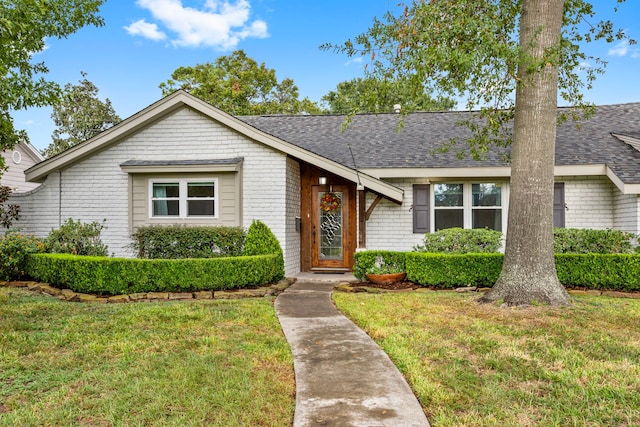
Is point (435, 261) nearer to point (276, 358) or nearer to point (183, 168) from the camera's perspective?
point (276, 358)

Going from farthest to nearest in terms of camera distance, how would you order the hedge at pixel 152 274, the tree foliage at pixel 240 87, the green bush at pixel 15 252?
the tree foliage at pixel 240 87
the green bush at pixel 15 252
the hedge at pixel 152 274

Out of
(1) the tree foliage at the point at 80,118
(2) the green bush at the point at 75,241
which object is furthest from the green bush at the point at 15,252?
(1) the tree foliage at the point at 80,118

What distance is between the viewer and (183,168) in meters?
10.7

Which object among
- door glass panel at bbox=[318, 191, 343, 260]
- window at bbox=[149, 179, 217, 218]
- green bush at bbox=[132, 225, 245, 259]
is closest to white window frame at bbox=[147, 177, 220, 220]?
window at bbox=[149, 179, 217, 218]

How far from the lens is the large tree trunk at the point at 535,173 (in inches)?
285

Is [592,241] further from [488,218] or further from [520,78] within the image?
[520,78]

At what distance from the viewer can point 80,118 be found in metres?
32.3

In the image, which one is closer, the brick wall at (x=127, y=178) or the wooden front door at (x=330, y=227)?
the brick wall at (x=127, y=178)

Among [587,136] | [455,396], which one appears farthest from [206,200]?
[587,136]

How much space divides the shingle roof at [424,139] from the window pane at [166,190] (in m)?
3.61

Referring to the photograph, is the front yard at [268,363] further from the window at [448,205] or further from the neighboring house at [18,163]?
the neighboring house at [18,163]

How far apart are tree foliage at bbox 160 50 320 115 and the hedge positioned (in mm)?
19142

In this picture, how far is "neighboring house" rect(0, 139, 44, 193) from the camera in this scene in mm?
19438

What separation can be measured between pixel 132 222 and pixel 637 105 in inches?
613
